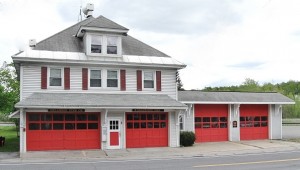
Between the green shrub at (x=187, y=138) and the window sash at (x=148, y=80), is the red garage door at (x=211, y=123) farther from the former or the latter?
the window sash at (x=148, y=80)

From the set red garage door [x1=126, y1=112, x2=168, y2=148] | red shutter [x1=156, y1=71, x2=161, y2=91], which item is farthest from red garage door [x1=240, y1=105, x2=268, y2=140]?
red shutter [x1=156, y1=71, x2=161, y2=91]

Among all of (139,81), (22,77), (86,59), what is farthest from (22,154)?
(139,81)

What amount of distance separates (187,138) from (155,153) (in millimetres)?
4193

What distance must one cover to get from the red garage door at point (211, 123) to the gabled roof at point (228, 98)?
0.70m

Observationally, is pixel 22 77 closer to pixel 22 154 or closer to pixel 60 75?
pixel 60 75

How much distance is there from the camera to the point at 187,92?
29.5 m

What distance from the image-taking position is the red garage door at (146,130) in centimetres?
2495

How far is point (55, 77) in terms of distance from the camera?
78.4ft

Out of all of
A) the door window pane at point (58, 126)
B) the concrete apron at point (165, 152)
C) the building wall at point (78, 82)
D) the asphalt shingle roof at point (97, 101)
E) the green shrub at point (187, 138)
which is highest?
the building wall at point (78, 82)

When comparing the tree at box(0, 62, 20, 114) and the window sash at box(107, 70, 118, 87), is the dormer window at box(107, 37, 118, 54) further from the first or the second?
the tree at box(0, 62, 20, 114)

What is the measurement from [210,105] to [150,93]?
5687 mm

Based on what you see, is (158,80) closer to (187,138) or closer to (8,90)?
(187,138)

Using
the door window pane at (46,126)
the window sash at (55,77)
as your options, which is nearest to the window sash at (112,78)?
the window sash at (55,77)

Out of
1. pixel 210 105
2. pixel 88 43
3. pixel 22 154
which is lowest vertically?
pixel 22 154
